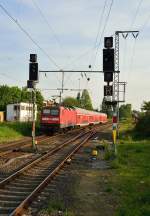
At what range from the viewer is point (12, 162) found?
20156 mm

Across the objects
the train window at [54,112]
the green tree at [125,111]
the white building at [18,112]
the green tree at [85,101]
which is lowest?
the train window at [54,112]

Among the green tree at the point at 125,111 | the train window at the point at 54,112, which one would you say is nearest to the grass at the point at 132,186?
the train window at the point at 54,112

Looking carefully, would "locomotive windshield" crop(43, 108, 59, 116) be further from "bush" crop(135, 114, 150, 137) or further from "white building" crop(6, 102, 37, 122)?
"white building" crop(6, 102, 37, 122)

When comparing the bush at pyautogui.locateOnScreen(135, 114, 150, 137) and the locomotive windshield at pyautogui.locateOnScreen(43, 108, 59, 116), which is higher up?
the locomotive windshield at pyautogui.locateOnScreen(43, 108, 59, 116)

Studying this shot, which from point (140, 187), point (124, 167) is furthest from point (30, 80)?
point (140, 187)

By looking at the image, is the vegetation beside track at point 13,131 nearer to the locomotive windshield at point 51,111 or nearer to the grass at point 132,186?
the locomotive windshield at point 51,111

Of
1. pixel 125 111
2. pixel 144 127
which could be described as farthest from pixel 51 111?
pixel 125 111

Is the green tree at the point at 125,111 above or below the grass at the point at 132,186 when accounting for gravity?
above

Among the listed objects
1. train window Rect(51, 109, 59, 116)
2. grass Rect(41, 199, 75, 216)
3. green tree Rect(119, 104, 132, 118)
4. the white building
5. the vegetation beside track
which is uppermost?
green tree Rect(119, 104, 132, 118)

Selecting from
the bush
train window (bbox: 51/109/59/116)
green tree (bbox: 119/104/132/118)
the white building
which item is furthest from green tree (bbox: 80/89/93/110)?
train window (bbox: 51/109/59/116)

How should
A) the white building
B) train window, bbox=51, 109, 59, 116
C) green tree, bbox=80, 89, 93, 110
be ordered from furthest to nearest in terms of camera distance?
green tree, bbox=80, 89, 93, 110, the white building, train window, bbox=51, 109, 59, 116

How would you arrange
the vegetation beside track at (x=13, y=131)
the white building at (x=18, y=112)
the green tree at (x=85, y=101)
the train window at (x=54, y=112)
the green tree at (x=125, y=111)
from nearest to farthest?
the vegetation beside track at (x=13, y=131)
the train window at (x=54, y=112)
the white building at (x=18, y=112)
the green tree at (x=85, y=101)
the green tree at (x=125, y=111)

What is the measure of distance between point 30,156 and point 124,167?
6.58 meters

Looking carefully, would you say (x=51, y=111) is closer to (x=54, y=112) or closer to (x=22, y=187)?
(x=54, y=112)
